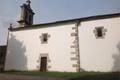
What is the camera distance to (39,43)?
19.6 meters

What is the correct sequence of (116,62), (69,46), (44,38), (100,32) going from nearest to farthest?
(116,62) < (100,32) < (69,46) < (44,38)

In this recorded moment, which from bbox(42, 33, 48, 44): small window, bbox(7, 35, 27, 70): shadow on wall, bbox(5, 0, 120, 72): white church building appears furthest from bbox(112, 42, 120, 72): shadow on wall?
bbox(7, 35, 27, 70): shadow on wall

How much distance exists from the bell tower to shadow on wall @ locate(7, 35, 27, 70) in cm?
457

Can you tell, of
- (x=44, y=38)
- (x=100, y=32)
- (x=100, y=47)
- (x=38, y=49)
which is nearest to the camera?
(x=100, y=47)

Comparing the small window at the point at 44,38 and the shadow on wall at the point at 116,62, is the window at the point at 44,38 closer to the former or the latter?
the small window at the point at 44,38

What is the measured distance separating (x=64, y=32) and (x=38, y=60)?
4083 millimetres

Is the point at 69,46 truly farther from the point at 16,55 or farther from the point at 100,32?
the point at 16,55

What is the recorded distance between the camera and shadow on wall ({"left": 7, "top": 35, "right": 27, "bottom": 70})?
19.8 m

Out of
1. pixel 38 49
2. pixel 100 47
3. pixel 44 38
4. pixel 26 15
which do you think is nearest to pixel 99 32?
pixel 100 47

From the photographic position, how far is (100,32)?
17.1m

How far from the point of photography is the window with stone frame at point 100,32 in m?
16.9

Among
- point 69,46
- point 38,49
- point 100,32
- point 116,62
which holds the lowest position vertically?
point 116,62

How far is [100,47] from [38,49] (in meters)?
6.69

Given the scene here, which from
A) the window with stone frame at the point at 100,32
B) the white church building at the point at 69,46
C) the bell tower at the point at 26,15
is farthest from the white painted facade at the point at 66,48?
the bell tower at the point at 26,15
